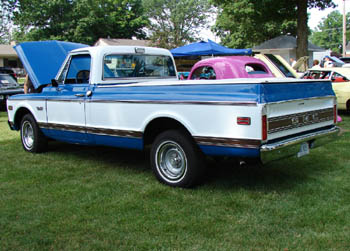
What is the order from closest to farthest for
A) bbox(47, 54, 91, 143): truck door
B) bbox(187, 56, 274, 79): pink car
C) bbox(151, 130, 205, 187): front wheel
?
bbox(151, 130, 205, 187): front wheel
bbox(47, 54, 91, 143): truck door
bbox(187, 56, 274, 79): pink car

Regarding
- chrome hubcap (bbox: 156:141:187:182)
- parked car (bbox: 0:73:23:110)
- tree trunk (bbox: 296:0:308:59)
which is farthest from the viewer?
tree trunk (bbox: 296:0:308:59)

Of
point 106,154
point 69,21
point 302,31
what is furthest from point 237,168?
point 69,21

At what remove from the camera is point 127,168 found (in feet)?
20.4

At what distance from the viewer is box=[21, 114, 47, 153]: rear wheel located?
7.22 m

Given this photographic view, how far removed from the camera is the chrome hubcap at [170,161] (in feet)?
16.6

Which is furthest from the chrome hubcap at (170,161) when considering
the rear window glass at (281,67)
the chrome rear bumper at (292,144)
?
the rear window glass at (281,67)

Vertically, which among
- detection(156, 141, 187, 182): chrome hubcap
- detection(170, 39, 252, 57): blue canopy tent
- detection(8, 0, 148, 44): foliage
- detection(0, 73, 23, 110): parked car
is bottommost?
detection(156, 141, 187, 182): chrome hubcap

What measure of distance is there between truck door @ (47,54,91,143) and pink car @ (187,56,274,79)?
365 centimetres

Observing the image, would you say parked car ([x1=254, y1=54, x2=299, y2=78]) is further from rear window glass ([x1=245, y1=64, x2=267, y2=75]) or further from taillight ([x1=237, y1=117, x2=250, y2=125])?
taillight ([x1=237, y1=117, x2=250, y2=125])

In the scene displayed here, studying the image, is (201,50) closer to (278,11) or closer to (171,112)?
(278,11)

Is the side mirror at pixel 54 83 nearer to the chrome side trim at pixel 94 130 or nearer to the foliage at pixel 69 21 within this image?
the chrome side trim at pixel 94 130

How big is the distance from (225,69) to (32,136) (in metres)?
4.45

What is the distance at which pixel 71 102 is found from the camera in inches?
246

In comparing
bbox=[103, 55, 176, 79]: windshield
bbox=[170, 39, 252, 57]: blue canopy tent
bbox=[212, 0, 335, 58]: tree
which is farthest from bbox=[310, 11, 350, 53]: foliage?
bbox=[103, 55, 176, 79]: windshield
